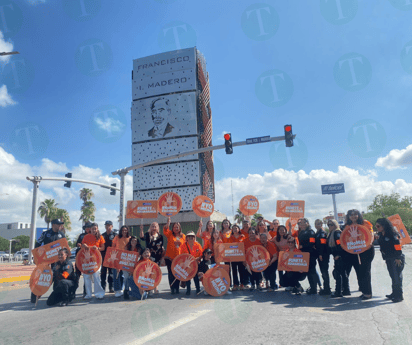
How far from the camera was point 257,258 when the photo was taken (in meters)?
7.66

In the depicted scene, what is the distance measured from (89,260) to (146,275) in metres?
1.47

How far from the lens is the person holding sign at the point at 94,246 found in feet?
24.0

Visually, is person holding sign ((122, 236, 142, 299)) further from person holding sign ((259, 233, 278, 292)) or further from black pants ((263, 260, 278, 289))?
black pants ((263, 260, 278, 289))


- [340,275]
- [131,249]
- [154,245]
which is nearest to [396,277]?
[340,275]

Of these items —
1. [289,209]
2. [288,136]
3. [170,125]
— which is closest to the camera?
[289,209]

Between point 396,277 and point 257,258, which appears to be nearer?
point 396,277

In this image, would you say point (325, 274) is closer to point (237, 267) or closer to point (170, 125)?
point (237, 267)

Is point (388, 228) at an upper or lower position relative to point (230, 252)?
upper

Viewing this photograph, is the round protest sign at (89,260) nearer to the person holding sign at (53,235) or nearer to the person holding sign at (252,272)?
the person holding sign at (53,235)

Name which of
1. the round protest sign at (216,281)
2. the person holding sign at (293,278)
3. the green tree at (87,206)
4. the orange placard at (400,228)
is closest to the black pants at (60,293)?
the round protest sign at (216,281)

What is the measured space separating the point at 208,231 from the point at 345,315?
13.6ft

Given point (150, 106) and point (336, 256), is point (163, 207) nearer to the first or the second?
point (336, 256)

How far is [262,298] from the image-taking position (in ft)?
21.8

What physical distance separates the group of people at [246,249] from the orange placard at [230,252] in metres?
0.22
